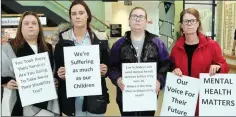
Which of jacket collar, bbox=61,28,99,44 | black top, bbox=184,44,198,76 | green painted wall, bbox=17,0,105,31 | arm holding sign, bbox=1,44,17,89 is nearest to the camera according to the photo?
arm holding sign, bbox=1,44,17,89

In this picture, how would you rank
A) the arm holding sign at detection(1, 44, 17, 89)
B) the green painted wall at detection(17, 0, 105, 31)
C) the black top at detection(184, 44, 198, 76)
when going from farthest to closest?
1. the green painted wall at detection(17, 0, 105, 31)
2. the black top at detection(184, 44, 198, 76)
3. the arm holding sign at detection(1, 44, 17, 89)

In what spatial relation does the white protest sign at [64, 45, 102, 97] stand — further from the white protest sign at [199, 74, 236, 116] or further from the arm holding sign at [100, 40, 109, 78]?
the white protest sign at [199, 74, 236, 116]

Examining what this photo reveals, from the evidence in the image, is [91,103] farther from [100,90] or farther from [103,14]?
[103,14]

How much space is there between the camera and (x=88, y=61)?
2459 mm

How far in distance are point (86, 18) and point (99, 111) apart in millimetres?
820

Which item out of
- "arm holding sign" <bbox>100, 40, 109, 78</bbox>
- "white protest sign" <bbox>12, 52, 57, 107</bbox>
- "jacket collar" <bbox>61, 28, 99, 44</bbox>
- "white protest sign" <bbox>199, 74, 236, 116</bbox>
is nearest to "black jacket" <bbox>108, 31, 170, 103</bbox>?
"arm holding sign" <bbox>100, 40, 109, 78</bbox>

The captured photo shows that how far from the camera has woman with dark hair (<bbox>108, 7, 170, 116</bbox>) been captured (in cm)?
252

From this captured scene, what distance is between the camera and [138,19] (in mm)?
2486

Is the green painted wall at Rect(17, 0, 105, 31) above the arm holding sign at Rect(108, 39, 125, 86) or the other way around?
above

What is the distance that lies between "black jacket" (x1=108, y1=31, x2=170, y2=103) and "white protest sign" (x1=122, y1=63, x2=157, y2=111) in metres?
0.08

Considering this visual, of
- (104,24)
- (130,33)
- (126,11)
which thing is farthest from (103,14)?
(130,33)

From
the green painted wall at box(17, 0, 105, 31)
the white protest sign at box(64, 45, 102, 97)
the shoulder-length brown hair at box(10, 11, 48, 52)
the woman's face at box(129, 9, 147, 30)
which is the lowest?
the white protest sign at box(64, 45, 102, 97)

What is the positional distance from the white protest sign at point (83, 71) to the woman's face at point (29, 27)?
0.34 metres

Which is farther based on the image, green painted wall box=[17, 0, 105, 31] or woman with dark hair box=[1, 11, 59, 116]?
green painted wall box=[17, 0, 105, 31]
